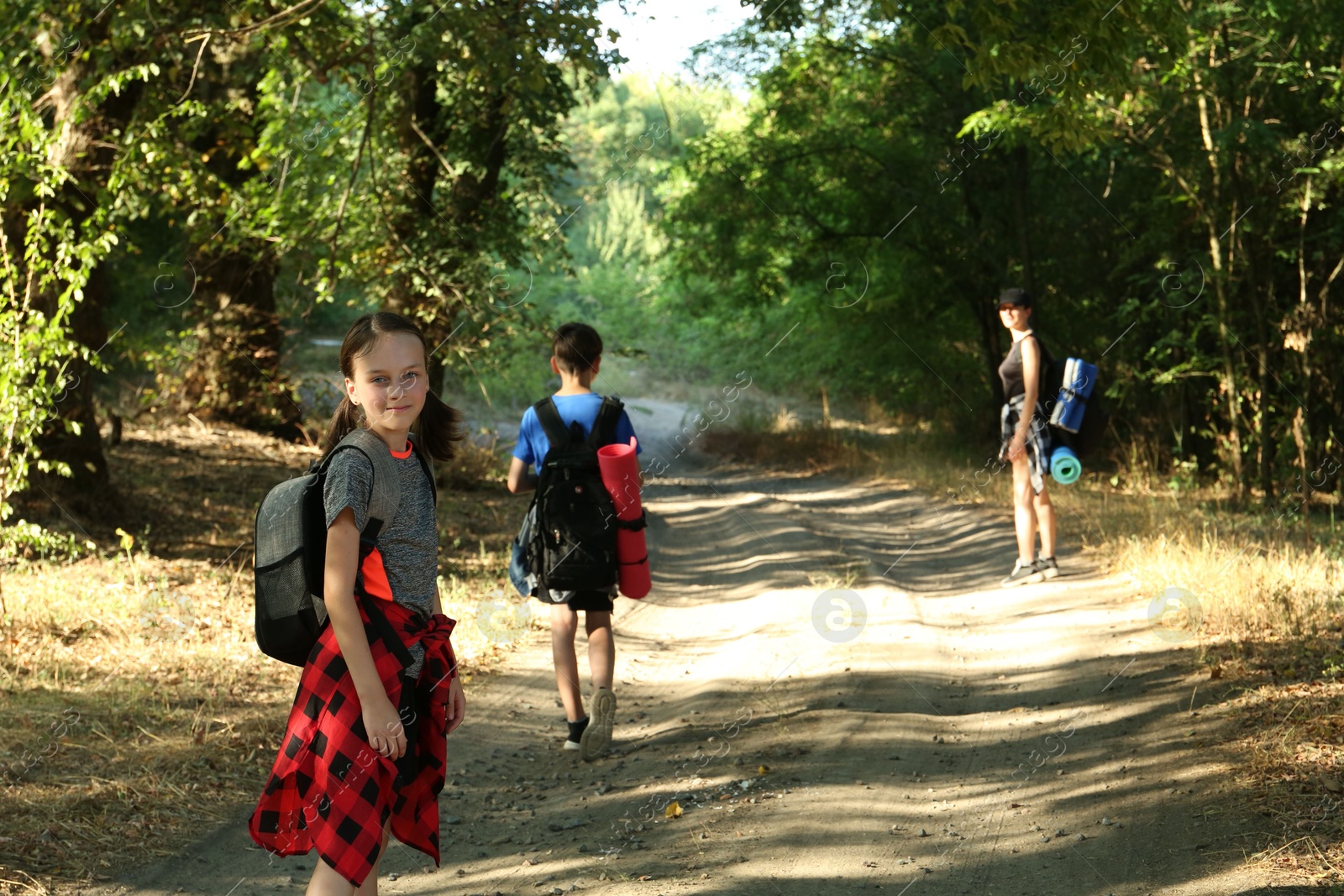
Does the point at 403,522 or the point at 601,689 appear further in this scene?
the point at 601,689

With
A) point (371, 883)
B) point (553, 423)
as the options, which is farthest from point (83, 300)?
point (371, 883)

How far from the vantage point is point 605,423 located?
224 inches

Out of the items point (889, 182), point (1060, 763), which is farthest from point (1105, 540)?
point (889, 182)

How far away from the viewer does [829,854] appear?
14.9ft

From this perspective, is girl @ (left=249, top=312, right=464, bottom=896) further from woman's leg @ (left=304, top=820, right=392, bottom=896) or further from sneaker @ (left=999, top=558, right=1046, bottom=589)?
sneaker @ (left=999, top=558, right=1046, bottom=589)

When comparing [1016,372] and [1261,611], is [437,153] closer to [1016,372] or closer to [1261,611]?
[1016,372]

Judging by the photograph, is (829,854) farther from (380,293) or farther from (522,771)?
(380,293)

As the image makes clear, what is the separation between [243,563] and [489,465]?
7.33 m

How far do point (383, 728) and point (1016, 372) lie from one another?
23.3ft

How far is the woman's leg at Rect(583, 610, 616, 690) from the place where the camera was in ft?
19.2

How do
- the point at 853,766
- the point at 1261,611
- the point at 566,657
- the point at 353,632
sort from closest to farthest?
the point at 353,632
the point at 853,766
the point at 566,657
the point at 1261,611

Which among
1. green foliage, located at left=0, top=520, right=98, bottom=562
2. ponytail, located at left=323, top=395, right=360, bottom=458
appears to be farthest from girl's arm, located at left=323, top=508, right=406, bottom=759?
green foliage, located at left=0, top=520, right=98, bottom=562

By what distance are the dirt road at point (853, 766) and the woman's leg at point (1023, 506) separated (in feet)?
1.23

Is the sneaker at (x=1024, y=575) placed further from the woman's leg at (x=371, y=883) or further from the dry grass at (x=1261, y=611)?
the woman's leg at (x=371, y=883)
